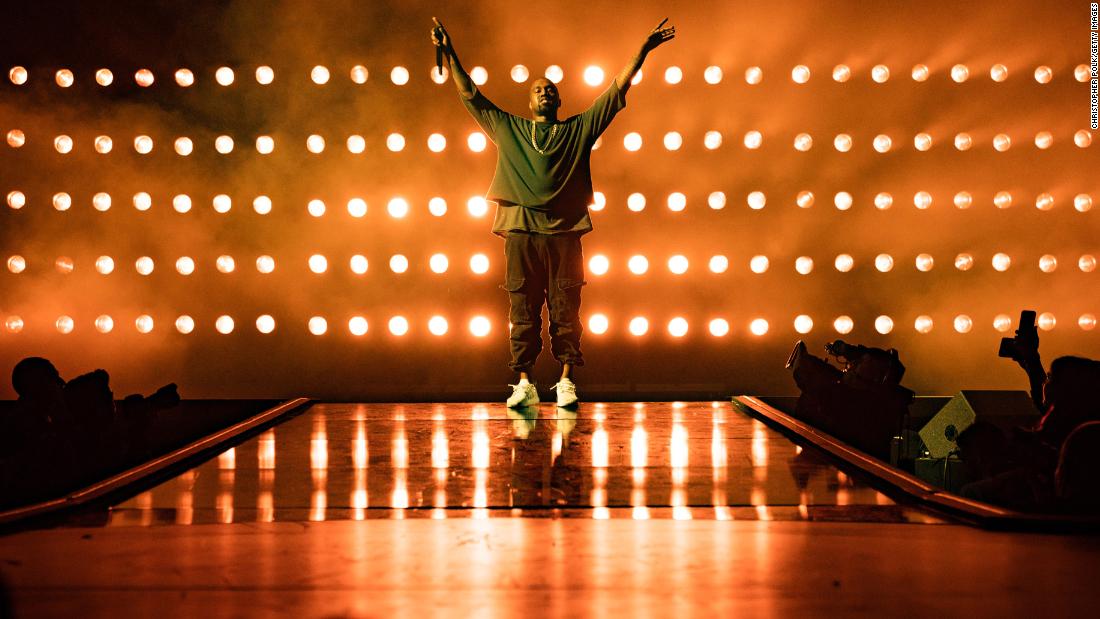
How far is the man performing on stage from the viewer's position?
158 inches

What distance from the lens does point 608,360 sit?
477cm

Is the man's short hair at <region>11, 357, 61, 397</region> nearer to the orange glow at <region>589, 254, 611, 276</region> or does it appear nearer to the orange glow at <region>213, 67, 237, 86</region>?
the orange glow at <region>213, 67, 237, 86</region>

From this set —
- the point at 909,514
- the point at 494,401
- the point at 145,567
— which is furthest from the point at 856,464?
the point at 494,401

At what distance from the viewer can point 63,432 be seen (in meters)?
3.16

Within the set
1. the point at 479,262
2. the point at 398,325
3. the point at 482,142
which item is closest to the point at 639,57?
the point at 482,142

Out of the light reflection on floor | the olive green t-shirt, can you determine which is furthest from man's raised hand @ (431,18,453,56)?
the light reflection on floor

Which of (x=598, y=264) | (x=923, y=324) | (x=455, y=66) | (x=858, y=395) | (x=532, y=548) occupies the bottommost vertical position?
(x=532, y=548)

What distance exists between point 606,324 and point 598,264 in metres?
0.31

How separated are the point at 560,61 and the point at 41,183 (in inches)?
109

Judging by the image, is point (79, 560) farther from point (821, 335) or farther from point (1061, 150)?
point (1061, 150)

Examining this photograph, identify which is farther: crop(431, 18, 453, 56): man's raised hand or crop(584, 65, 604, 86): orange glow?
crop(584, 65, 604, 86): orange glow

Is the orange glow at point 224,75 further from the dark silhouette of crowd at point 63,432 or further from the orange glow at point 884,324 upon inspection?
the orange glow at point 884,324

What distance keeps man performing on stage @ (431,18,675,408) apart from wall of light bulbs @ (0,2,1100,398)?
2.10ft

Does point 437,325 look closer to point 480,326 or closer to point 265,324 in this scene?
point 480,326
